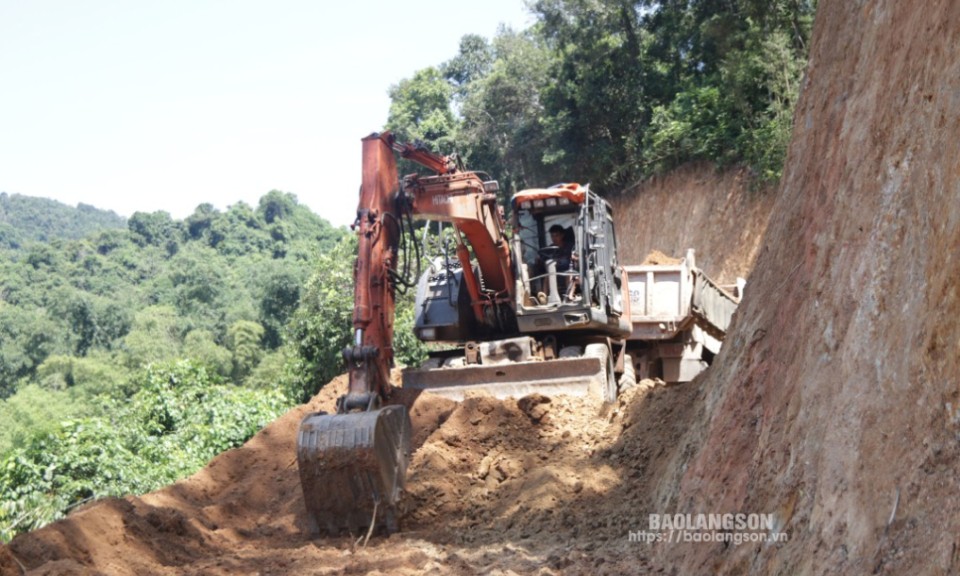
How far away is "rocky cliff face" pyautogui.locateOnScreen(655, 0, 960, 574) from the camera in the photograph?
4867 millimetres

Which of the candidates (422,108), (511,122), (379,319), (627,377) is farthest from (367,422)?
(422,108)

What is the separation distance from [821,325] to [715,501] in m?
1.39

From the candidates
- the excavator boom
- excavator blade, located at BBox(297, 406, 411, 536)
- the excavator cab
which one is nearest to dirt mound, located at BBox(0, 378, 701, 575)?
excavator blade, located at BBox(297, 406, 411, 536)

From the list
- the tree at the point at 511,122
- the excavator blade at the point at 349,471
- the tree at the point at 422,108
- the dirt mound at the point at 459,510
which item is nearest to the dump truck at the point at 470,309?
the excavator blade at the point at 349,471

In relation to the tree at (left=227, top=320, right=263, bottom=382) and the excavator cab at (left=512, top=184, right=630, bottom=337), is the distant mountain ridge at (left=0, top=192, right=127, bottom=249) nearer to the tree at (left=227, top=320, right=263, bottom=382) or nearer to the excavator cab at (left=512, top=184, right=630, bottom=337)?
the tree at (left=227, top=320, right=263, bottom=382)

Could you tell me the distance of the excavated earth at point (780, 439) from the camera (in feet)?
16.7

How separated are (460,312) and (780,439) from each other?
27.1 ft

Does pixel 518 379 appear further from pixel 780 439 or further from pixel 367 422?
pixel 780 439

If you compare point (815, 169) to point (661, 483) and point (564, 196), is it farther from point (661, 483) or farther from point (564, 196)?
point (564, 196)

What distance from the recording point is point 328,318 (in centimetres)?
2527

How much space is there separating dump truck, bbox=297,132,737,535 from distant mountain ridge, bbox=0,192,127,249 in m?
131

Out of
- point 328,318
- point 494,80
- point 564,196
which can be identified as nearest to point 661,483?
point 564,196

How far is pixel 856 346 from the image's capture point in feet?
19.1

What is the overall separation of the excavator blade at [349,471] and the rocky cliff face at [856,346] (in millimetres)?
2612
